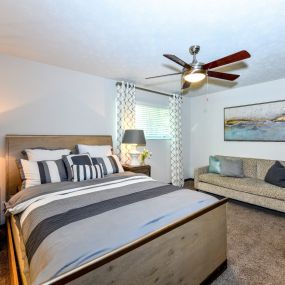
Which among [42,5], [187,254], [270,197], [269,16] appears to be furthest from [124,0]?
[270,197]

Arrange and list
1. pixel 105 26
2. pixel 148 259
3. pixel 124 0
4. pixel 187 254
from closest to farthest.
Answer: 1. pixel 148 259
2. pixel 187 254
3. pixel 124 0
4. pixel 105 26

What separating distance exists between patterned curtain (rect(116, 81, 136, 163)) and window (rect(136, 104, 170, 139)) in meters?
0.30

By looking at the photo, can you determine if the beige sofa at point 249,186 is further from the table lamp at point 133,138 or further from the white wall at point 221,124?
the table lamp at point 133,138

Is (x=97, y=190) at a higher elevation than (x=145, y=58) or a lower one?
lower

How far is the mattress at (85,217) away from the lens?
1.05 m

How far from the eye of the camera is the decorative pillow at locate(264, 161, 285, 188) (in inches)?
125

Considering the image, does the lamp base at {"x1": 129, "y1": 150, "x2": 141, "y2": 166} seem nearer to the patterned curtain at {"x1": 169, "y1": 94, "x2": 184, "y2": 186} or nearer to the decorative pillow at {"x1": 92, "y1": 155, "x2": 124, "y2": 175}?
the decorative pillow at {"x1": 92, "y1": 155, "x2": 124, "y2": 175}

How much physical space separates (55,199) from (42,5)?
1760 mm

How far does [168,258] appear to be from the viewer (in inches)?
52.1

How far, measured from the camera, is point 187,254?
1473mm

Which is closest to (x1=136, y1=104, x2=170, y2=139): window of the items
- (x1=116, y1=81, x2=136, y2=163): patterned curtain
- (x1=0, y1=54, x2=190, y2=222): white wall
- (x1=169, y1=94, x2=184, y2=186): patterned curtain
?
(x1=169, y1=94, x2=184, y2=186): patterned curtain

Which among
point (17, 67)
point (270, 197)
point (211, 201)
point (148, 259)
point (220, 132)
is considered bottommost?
point (270, 197)

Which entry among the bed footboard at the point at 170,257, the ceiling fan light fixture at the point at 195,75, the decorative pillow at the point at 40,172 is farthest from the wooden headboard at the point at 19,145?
the bed footboard at the point at 170,257

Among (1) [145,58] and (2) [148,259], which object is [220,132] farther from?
(2) [148,259]
